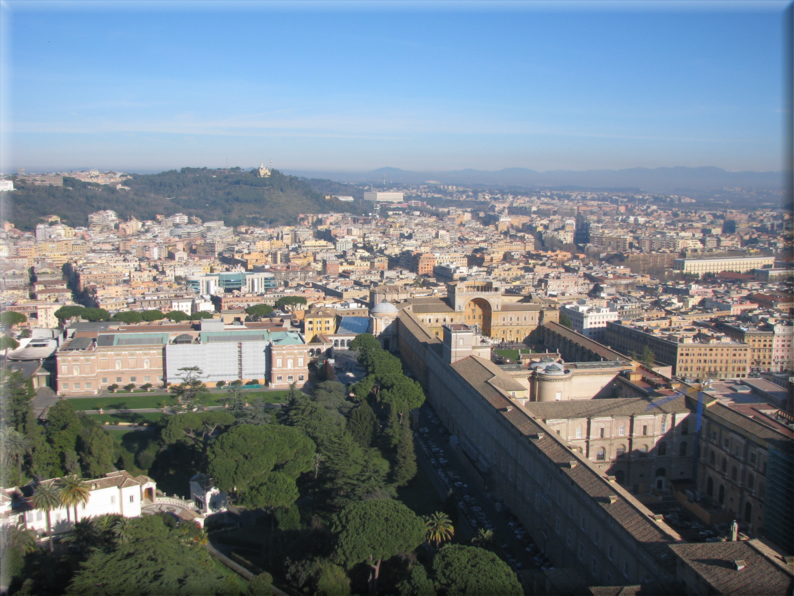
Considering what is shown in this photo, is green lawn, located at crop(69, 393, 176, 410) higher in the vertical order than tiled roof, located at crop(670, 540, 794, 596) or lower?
lower

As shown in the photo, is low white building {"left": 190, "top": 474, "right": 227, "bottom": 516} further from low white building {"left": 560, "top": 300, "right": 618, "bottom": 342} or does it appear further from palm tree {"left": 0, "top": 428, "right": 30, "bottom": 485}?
low white building {"left": 560, "top": 300, "right": 618, "bottom": 342}

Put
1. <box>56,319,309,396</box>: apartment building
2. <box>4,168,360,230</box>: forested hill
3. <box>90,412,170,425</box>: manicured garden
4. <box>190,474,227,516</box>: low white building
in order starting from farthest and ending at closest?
<box>4,168,360,230</box>: forested hill < <box>56,319,309,396</box>: apartment building < <box>90,412,170,425</box>: manicured garden < <box>190,474,227,516</box>: low white building

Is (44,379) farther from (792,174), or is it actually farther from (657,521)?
(792,174)

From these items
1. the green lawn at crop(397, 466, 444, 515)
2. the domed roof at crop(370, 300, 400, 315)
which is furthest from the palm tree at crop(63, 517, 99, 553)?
the domed roof at crop(370, 300, 400, 315)

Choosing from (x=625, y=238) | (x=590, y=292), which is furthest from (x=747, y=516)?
(x=625, y=238)

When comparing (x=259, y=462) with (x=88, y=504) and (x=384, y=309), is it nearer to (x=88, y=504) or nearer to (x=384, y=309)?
(x=88, y=504)

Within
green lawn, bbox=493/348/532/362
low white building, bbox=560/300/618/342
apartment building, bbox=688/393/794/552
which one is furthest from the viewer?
low white building, bbox=560/300/618/342
